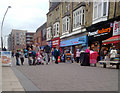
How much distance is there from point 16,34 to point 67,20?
106 m

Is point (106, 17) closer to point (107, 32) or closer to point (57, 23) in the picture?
point (107, 32)

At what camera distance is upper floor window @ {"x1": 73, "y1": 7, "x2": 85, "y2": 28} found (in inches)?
714

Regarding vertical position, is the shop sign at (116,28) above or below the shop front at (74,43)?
above

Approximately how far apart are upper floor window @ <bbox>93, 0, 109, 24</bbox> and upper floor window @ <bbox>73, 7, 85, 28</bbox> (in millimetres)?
2542

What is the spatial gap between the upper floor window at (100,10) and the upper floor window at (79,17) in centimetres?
254

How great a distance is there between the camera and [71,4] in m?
21.5

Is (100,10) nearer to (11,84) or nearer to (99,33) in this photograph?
(99,33)

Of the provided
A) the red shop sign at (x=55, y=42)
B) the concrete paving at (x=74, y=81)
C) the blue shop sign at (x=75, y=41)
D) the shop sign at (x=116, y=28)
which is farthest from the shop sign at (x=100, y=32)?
the red shop sign at (x=55, y=42)

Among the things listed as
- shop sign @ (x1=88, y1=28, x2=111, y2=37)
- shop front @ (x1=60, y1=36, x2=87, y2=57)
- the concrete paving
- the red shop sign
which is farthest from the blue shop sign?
the concrete paving

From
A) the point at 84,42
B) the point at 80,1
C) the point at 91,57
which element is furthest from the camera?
the point at 80,1

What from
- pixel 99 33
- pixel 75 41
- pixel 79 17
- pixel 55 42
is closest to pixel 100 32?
pixel 99 33

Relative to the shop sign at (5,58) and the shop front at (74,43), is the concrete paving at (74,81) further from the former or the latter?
the shop front at (74,43)

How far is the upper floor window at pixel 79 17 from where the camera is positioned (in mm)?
18141

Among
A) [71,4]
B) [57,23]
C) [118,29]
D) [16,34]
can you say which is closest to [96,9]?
[118,29]
